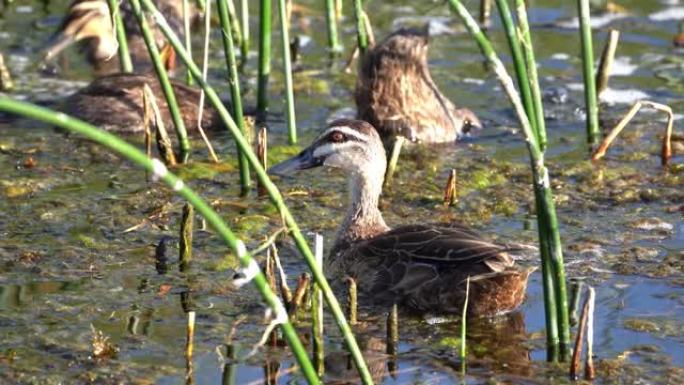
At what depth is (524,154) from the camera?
1066 cm

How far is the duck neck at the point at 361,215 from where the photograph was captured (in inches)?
329

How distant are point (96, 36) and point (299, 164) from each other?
5465mm

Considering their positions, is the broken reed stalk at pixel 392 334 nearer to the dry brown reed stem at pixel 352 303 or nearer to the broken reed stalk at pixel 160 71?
the dry brown reed stem at pixel 352 303

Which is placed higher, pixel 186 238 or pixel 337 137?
pixel 337 137

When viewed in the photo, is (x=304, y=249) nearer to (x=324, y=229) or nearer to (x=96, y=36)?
(x=324, y=229)

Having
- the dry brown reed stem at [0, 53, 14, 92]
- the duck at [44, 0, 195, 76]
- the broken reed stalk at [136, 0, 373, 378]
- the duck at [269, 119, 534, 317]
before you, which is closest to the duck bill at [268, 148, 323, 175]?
the duck at [269, 119, 534, 317]

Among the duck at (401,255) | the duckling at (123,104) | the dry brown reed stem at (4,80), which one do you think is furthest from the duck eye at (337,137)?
the dry brown reed stem at (4,80)

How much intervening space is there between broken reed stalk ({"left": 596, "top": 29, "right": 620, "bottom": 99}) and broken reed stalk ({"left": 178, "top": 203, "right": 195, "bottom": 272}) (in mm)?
4123

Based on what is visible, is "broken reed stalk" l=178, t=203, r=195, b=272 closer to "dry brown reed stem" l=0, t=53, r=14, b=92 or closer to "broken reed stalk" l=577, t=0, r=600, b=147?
"broken reed stalk" l=577, t=0, r=600, b=147

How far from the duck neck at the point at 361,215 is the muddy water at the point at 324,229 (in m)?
0.32

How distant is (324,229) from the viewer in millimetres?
9039

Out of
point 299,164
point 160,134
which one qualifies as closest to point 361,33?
point 160,134

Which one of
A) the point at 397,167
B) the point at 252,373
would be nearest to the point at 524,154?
the point at 397,167

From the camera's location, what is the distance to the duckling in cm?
1120
